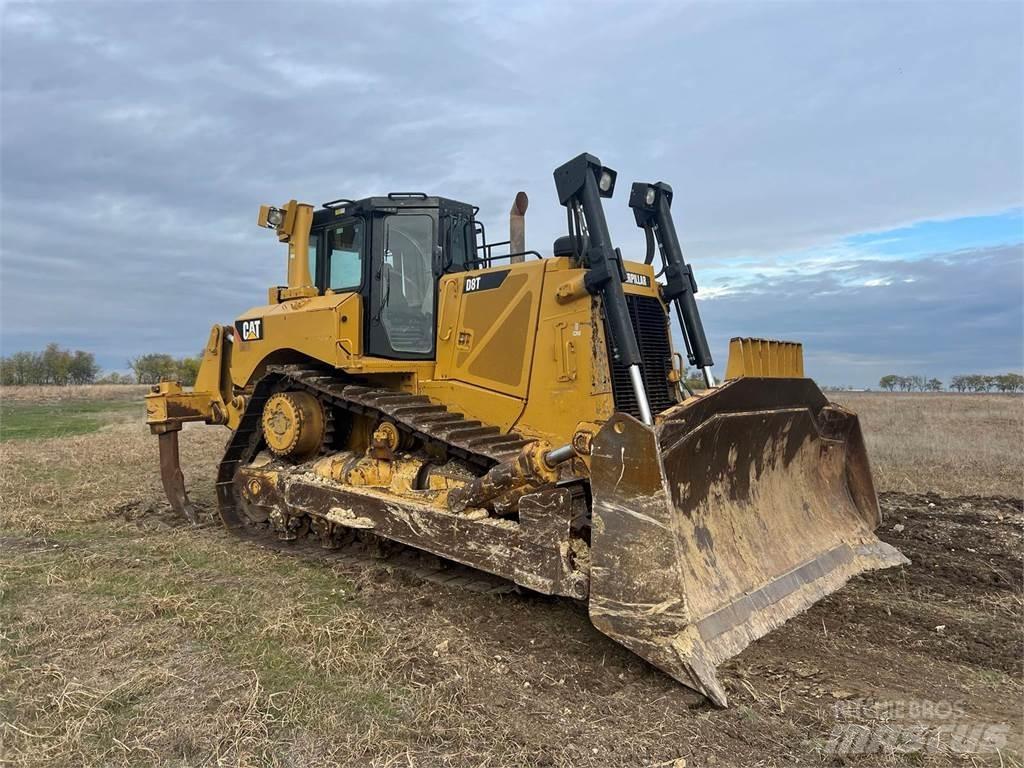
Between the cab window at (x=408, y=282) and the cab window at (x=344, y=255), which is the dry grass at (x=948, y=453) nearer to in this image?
the cab window at (x=408, y=282)

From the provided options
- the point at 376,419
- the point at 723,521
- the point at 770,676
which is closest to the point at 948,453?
the point at 723,521

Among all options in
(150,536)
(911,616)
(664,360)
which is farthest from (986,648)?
(150,536)

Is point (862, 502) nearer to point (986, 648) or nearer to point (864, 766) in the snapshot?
point (986, 648)

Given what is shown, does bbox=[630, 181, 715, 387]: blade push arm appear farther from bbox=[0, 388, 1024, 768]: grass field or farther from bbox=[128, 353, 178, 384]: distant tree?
bbox=[128, 353, 178, 384]: distant tree

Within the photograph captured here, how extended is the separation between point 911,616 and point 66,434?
18.4m

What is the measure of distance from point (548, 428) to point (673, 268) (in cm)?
180

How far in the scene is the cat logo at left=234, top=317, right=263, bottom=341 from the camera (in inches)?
274

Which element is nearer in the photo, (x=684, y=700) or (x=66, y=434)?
(x=684, y=700)

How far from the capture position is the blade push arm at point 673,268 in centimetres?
582

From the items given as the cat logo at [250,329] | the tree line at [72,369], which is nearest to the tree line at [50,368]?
the tree line at [72,369]

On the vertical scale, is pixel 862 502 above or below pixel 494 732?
above

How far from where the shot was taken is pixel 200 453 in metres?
13.5

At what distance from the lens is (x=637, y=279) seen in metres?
5.55

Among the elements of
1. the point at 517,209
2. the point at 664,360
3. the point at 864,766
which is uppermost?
the point at 517,209
